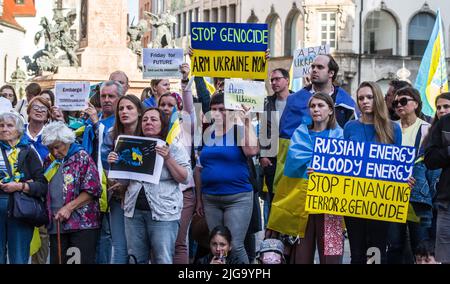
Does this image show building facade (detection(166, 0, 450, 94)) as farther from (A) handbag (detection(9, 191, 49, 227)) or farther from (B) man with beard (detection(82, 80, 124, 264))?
(A) handbag (detection(9, 191, 49, 227))

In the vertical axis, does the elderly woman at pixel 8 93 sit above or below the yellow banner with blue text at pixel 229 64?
below

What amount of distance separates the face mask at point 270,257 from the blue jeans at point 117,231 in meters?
1.21

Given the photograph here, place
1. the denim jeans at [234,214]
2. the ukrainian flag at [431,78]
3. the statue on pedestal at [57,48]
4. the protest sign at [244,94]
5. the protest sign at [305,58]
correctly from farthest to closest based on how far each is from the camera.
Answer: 1. the statue on pedestal at [57,48]
2. the ukrainian flag at [431,78]
3. the protest sign at [305,58]
4. the protest sign at [244,94]
5. the denim jeans at [234,214]

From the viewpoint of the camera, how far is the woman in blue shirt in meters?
11.0

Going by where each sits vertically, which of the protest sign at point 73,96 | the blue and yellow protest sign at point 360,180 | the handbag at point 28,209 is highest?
the protest sign at point 73,96

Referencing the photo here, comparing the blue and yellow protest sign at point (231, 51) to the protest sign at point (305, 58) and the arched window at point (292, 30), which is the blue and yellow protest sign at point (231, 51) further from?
the arched window at point (292, 30)

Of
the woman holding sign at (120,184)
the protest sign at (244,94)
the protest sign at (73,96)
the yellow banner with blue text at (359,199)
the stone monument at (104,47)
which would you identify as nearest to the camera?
the yellow banner with blue text at (359,199)

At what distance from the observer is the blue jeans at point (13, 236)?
423 inches

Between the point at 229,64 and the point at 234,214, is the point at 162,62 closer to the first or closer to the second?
the point at 229,64

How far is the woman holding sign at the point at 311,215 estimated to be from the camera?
10.4 metres

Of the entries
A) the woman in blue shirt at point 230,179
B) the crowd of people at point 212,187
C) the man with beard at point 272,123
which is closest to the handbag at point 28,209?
the crowd of people at point 212,187

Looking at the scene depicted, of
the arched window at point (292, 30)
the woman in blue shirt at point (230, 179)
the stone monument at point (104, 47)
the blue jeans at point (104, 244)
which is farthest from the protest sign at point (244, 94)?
the arched window at point (292, 30)

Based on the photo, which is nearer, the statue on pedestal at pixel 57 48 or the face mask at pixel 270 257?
the face mask at pixel 270 257
